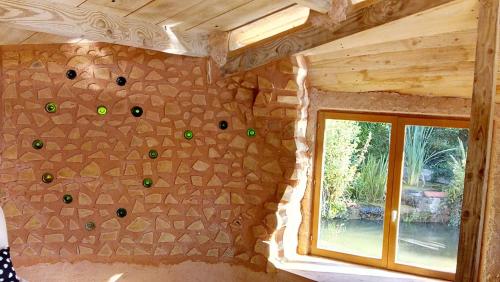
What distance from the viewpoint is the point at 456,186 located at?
147 inches

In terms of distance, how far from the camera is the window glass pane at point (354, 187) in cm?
402

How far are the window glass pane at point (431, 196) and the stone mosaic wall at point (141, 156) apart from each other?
106cm

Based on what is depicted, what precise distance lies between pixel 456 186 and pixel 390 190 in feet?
1.76

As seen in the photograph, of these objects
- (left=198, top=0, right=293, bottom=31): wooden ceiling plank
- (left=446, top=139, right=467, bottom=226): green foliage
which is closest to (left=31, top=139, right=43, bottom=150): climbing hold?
(left=198, top=0, right=293, bottom=31): wooden ceiling plank

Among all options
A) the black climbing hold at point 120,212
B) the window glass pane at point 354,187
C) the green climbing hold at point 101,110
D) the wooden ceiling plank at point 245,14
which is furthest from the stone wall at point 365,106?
the green climbing hold at point 101,110

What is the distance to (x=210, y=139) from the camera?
398cm

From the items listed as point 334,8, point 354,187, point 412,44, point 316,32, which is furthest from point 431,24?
point 354,187

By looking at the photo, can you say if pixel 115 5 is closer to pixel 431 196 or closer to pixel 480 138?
pixel 480 138

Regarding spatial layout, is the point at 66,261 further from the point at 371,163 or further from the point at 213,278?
the point at 371,163

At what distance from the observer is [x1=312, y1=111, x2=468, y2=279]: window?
377cm

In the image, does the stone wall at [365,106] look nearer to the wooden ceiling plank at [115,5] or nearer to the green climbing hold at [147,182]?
the green climbing hold at [147,182]

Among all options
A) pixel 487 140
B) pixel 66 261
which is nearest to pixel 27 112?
pixel 66 261

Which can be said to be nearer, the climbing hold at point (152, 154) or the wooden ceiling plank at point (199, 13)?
the wooden ceiling plank at point (199, 13)

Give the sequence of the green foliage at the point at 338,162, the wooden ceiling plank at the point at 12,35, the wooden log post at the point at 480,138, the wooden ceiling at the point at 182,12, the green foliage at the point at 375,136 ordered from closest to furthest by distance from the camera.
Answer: the wooden log post at the point at 480,138 < the wooden ceiling at the point at 182,12 < the wooden ceiling plank at the point at 12,35 < the green foliage at the point at 375,136 < the green foliage at the point at 338,162
